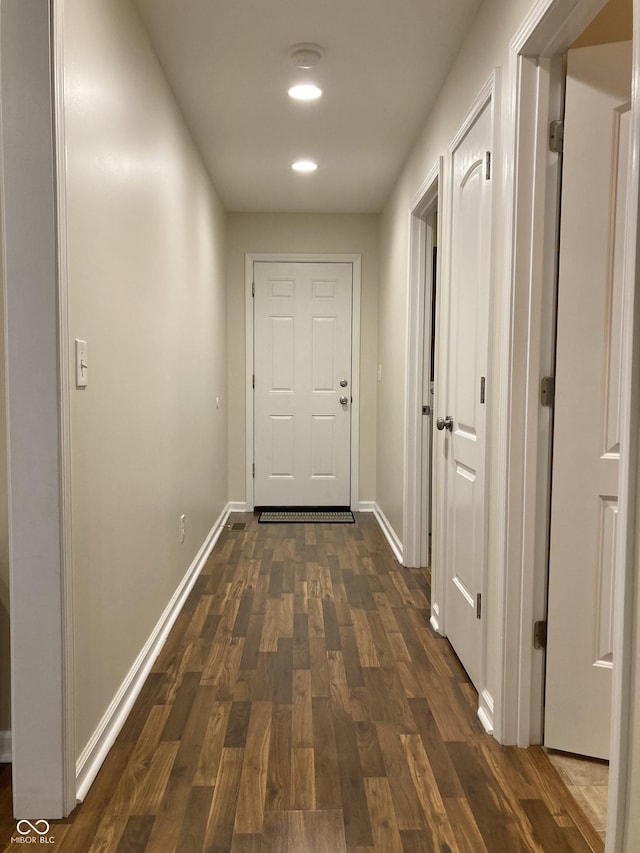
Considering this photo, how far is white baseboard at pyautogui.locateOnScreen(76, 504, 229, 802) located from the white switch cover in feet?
3.28

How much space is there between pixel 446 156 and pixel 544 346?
1374 mm

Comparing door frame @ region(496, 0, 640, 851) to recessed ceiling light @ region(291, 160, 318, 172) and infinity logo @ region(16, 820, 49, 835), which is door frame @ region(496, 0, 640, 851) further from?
recessed ceiling light @ region(291, 160, 318, 172)

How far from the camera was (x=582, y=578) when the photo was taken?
1935 millimetres

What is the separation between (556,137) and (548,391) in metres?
0.72

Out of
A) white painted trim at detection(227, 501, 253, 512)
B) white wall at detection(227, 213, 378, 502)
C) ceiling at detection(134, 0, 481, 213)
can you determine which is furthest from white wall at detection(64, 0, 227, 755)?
white painted trim at detection(227, 501, 253, 512)

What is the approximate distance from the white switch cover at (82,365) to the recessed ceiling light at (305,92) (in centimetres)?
192

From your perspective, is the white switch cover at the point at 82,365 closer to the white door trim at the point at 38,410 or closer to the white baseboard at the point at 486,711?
the white door trim at the point at 38,410

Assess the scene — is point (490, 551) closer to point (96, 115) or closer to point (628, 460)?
point (628, 460)

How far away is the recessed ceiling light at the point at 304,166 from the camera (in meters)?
4.20

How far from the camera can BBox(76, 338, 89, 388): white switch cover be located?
178 cm

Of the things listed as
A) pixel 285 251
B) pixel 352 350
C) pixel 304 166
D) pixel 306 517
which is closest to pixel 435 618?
pixel 306 517

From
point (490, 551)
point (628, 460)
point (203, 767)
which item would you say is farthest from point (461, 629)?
point (628, 460)

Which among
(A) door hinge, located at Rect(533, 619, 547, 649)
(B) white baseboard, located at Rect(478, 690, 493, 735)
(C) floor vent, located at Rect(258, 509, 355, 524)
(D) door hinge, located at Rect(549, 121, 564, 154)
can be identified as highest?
(D) door hinge, located at Rect(549, 121, 564, 154)

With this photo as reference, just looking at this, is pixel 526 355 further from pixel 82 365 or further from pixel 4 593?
pixel 4 593
